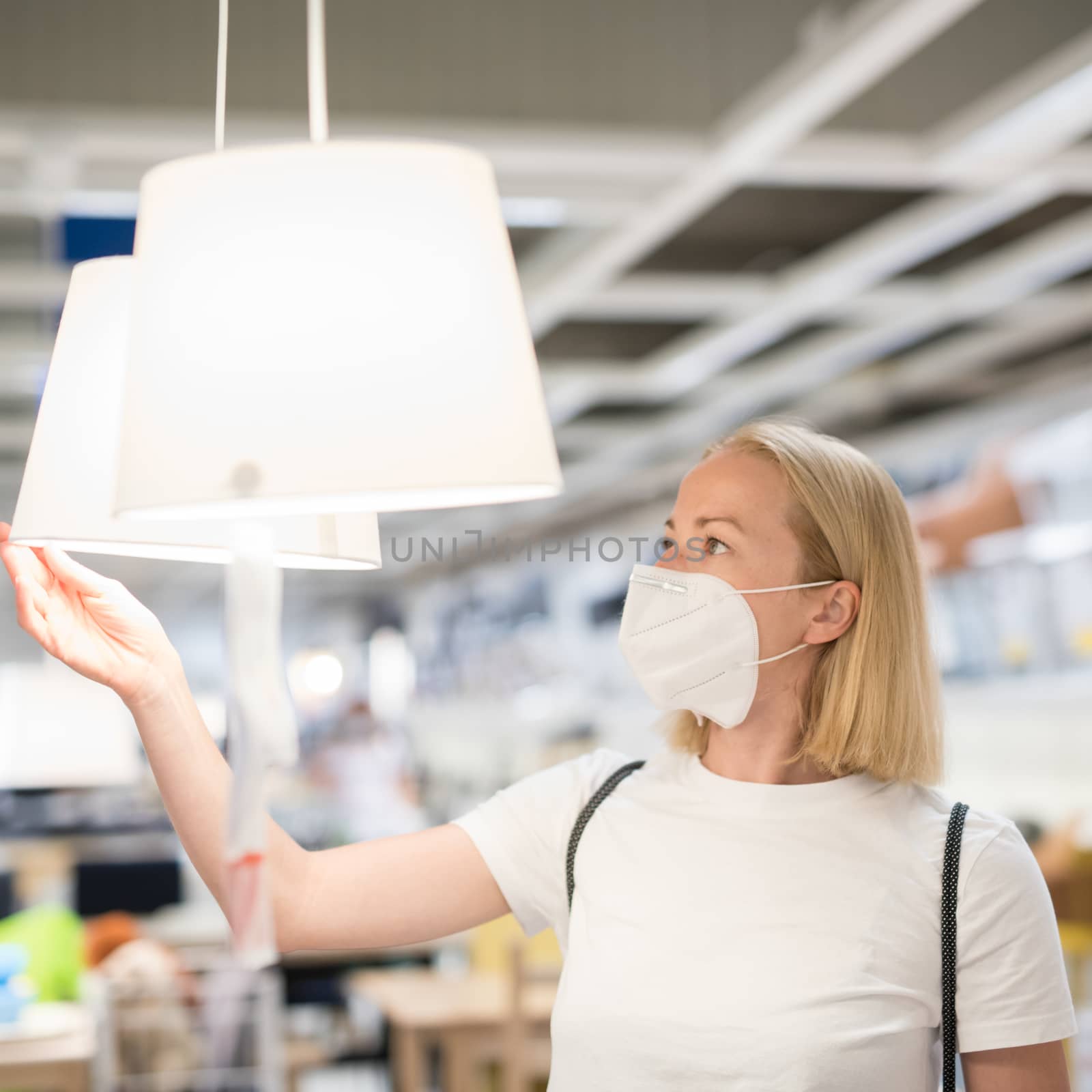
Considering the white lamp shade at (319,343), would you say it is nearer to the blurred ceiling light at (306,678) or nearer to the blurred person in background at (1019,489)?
the blurred person in background at (1019,489)

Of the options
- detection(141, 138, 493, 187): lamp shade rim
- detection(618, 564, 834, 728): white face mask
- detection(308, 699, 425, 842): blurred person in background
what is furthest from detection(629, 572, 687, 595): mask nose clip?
detection(308, 699, 425, 842): blurred person in background

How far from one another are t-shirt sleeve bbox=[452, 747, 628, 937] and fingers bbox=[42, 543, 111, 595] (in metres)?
0.55

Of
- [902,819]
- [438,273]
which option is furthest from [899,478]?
[438,273]

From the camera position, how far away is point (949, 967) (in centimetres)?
139

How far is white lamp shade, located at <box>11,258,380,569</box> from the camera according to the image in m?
1.08

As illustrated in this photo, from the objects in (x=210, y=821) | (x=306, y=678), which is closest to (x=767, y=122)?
(x=210, y=821)

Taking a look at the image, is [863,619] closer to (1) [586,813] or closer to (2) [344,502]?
(1) [586,813]

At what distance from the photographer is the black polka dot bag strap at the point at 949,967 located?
4.55 feet

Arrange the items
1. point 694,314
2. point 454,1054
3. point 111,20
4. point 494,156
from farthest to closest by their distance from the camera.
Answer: point 694,314
point 454,1054
point 494,156
point 111,20

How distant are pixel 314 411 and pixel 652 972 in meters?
0.85

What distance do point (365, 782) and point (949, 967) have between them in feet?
30.9

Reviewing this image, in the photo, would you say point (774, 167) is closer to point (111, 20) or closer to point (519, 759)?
point (111, 20)

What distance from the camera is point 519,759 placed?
1172 cm

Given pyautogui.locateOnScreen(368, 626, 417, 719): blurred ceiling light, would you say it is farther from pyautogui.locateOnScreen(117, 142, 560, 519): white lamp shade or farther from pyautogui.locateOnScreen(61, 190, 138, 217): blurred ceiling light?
pyautogui.locateOnScreen(117, 142, 560, 519): white lamp shade
